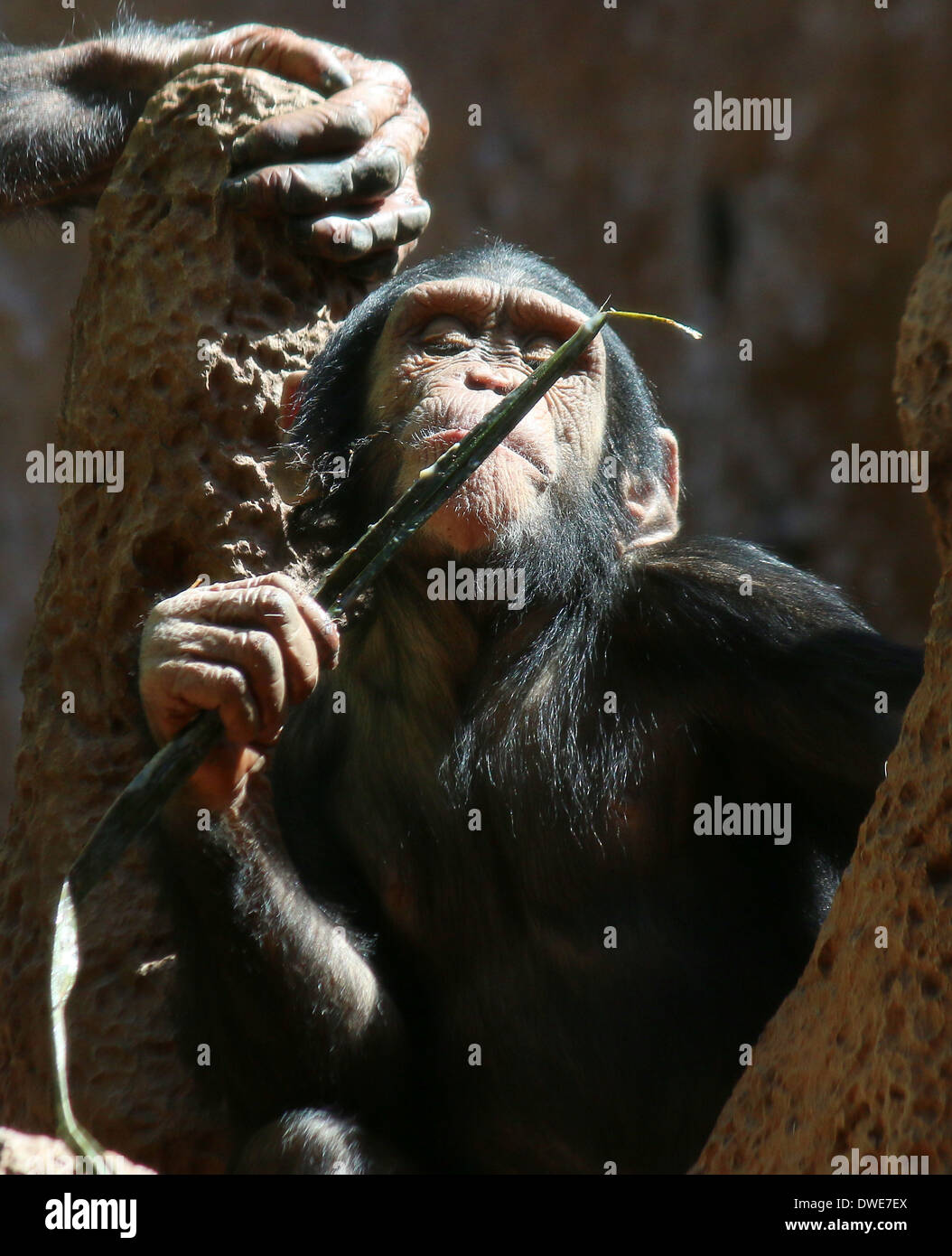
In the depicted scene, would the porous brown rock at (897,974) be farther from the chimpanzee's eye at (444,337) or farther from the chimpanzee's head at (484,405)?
the chimpanzee's eye at (444,337)

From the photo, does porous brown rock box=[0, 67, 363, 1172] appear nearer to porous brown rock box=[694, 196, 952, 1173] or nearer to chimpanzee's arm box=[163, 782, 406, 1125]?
chimpanzee's arm box=[163, 782, 406, 1125]

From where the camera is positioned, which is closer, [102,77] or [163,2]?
[102,77]

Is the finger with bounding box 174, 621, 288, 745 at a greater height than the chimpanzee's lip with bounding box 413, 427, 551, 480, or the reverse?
the chimpanzee's lip with bounding box 413, 427, 551, 480

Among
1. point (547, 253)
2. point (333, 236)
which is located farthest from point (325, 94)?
point (547, 253)

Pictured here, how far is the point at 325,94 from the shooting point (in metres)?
4.26

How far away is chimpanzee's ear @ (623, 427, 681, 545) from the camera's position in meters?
3.49

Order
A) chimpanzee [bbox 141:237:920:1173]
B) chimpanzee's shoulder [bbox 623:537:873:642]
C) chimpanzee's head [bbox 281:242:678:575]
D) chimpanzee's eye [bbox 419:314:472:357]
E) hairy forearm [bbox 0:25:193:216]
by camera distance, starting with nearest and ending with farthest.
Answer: chimpanzee [bbox 141:237:920:1173] < chimpanzee's shoulder [bbox 623:537:873:642] < chimpanzee's head [bbox 281:242:678:575] < chimpanzee's eye [bbox 419:314:472:357] < hairy forearm [bbox 0:25:193:216]

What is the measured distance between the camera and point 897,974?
6.71 feet

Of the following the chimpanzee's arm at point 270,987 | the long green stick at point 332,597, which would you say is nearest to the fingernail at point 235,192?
the chimpanzee's arm at point 270,987

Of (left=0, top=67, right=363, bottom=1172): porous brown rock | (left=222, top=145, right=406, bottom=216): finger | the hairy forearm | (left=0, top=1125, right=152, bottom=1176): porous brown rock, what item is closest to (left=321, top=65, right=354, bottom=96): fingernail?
(left=0, top=67, right=363, bottom=1172): porous brown rock

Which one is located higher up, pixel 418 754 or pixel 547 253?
pixel 547 253

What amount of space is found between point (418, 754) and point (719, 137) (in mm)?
→ 5659
